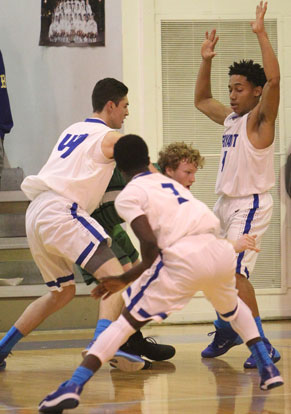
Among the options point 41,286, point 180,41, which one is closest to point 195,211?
point 41,286

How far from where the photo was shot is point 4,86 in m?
6.30

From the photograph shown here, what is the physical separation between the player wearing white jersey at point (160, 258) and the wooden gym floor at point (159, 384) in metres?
0.21

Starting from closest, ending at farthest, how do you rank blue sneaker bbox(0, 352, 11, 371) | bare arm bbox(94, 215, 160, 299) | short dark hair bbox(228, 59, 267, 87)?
bare arm bbox(94, 215, 160, 299) < blue sneaker bbox(0, 352, 11, 371) < short dark hair bbox(228, 59, 267, 87)

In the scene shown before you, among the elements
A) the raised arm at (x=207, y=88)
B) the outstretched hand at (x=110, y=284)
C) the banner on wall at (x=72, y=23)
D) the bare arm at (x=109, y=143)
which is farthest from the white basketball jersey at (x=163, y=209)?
the banner on wall at (x=72, y=23)

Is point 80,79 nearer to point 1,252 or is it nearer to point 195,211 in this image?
point 1,252

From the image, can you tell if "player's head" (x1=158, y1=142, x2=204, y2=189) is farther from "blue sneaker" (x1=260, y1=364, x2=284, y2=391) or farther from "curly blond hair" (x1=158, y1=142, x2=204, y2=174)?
"blue sneaker" (x1=260, y1=364, x2=284, y2=391)

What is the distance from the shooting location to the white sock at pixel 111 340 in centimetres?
306

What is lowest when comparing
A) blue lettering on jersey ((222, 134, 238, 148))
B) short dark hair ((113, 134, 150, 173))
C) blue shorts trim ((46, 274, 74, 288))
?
blue shorts trim ((46, 274, 74, 288))

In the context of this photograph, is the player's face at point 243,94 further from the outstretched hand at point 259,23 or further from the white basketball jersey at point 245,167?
the outstretched hand at point 259,23

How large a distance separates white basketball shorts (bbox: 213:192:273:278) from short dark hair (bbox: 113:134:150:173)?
1.26 m

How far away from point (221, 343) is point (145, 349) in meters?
0.48

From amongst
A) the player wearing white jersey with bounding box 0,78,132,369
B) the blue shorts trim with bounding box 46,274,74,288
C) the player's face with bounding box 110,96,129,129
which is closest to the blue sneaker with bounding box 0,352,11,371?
the player wearing white jersey with bounding box 0,78,132,369

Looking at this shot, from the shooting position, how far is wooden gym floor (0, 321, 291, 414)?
3.19 meters

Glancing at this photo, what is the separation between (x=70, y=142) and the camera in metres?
4.13
